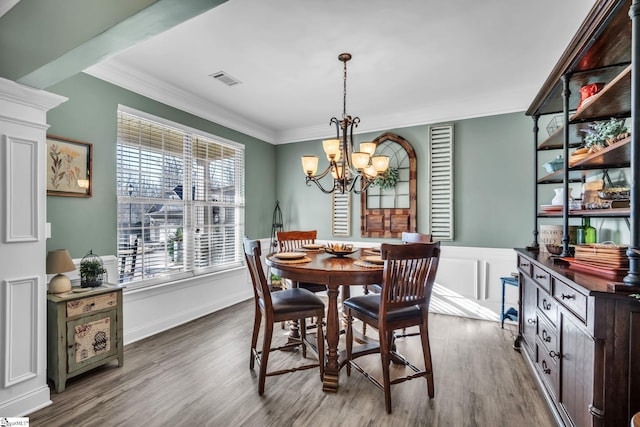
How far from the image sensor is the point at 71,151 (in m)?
2.73

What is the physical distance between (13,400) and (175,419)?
39.9 inches

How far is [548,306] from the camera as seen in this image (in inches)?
80.4

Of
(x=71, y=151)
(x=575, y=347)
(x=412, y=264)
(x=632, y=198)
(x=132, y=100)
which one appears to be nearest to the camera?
(x=632, y=198)

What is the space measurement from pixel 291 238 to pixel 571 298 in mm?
2698

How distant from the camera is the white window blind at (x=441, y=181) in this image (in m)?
4.20

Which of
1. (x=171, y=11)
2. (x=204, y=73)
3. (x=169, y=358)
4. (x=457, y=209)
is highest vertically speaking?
(x=204, y=73)

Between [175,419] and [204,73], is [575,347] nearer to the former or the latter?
[175,419]

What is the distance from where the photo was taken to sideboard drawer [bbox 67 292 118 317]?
7.70ft

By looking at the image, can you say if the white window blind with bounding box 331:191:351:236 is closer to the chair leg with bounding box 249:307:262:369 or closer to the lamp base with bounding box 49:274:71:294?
the chair leg with bounding box 249:307:262:369

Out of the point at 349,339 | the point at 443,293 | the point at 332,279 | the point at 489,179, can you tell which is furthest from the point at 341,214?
the point at 332,279

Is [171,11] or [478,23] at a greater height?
[478,23]

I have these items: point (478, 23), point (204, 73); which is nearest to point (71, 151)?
point (204, 73)

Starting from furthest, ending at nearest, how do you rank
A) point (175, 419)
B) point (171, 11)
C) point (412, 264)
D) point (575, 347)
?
1. point (412, 264)
2. point (175, 419)
3. point (575, 347)
4. point (171, 11)

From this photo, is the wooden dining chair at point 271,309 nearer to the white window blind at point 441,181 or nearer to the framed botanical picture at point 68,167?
the framed botanical picture at point 68,167
